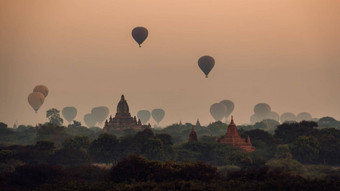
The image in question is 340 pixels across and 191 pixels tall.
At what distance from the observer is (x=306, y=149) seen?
468 feet

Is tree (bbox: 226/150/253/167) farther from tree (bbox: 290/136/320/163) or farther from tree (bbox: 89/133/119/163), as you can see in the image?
tree (bbox: 89/133/119/163)

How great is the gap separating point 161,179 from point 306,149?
77064 millimetres

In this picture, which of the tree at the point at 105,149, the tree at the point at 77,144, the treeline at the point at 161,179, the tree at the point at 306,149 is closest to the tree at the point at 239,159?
the tree at the point at 306,149

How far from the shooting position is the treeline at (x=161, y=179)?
63.9 metres

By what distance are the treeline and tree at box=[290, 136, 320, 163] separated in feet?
220

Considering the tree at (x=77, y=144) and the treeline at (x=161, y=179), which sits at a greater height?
the tree at (x=77, y=144)

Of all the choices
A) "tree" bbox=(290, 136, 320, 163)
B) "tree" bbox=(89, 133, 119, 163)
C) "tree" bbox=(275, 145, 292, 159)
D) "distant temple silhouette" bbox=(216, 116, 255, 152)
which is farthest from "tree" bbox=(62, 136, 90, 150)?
"tree" bbox=(290, 136, 320, 163)

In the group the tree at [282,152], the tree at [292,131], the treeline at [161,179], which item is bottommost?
the treeline at [161,179]

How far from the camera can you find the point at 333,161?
142250mm

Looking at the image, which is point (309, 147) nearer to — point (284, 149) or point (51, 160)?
point (284, 149)

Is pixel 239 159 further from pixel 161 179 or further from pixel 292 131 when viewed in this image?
pixel 161 179

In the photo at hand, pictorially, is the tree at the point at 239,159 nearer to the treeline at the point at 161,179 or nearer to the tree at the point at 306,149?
the tree at the point at 306,149

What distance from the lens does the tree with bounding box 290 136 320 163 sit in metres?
142

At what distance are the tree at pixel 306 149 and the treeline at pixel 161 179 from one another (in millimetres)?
67087
